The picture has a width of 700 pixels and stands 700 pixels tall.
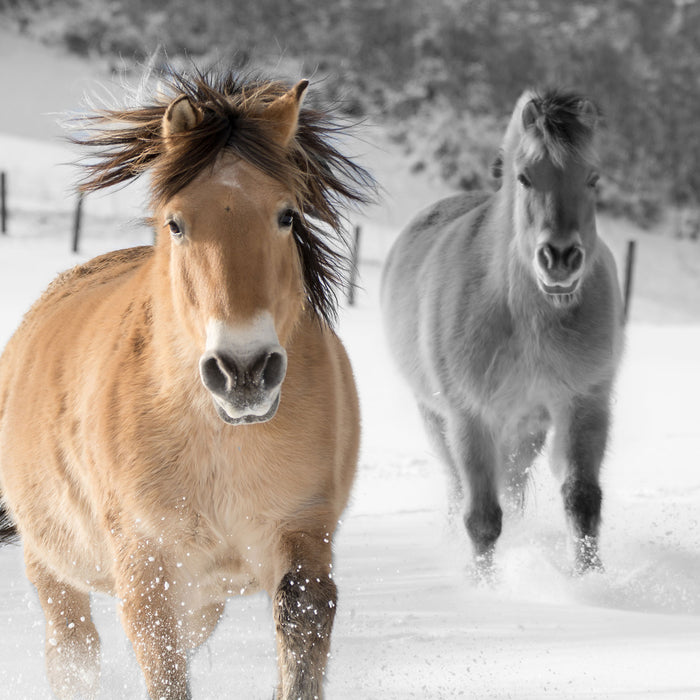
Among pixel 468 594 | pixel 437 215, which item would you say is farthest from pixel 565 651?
pixel 437 215

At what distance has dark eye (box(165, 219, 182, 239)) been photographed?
264cm

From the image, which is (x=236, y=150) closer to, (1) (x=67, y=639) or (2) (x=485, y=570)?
(1) (x=67, y=639)

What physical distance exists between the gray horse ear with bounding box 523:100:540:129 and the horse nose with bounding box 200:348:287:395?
3.26 m

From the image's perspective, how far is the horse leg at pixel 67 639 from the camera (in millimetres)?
3688

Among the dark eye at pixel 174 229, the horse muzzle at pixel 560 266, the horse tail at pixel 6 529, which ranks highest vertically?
the dark eye at pixel 174 229

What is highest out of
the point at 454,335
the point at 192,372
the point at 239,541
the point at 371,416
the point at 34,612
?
the point at 192,372

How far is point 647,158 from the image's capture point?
28234 millimetres

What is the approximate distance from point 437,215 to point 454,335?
211 centimetres

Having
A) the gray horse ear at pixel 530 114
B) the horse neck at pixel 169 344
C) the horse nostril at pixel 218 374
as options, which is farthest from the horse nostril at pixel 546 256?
the horse nostril at pixel 218 374

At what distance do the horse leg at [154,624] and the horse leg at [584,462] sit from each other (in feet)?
9.61

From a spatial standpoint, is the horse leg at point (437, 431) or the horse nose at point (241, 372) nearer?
the horse nose at point (241, 372)

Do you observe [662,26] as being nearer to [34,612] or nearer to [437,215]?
[437,215]

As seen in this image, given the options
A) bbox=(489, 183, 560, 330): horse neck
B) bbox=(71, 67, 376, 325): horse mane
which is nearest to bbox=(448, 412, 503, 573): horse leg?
bbox=(489, 183, 560, 330): horse neck

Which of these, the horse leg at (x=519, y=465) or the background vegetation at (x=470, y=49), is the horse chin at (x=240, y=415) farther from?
the background vegetation at (x=470, y=49)
